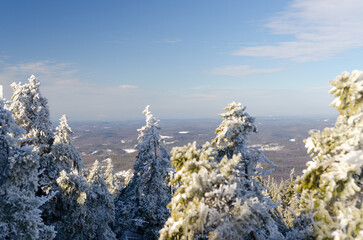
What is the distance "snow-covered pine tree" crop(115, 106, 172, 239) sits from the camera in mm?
18312

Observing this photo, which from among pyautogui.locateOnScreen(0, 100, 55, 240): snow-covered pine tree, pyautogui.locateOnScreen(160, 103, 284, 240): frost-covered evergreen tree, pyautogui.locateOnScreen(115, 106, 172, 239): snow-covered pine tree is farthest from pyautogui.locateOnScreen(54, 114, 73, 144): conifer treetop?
pyautogui.locateOnScreen(160, 103, 284, 240): frost-covered evergreen tree

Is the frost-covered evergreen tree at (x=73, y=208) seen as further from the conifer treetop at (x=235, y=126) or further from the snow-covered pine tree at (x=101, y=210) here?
the conifer treetop at (x=235, y=126)

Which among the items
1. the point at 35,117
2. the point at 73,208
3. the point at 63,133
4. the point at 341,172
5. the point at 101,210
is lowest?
the point at 101,210

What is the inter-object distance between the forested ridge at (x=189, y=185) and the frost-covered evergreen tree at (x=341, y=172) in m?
0.02

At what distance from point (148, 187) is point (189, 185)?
14122mm

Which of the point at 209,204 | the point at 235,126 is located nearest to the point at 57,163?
the point at 235,126

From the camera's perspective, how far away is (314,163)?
5234 millimetres

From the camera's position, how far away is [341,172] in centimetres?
452

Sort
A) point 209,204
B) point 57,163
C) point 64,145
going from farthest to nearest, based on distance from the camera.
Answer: point 57,163 → point 64,145 → point 209,204

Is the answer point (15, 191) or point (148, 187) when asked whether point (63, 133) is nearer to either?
point (148, 187)

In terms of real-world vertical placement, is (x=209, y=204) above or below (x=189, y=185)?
below

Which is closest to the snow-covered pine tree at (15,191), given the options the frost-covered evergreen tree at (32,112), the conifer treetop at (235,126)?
the frost-covered evergreen tree at (32,112)

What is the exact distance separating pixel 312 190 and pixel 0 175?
33.6 ft

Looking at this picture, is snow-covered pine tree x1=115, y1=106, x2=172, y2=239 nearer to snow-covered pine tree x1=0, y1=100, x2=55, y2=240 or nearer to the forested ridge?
the forested ridge
